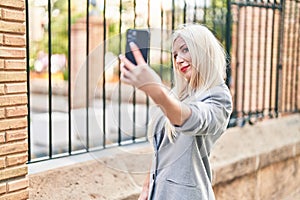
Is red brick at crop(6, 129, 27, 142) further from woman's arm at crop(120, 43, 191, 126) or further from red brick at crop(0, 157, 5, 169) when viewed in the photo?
woman's arm at crop(120, 43, 191, 126)

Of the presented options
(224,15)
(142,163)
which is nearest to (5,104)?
(142,163)

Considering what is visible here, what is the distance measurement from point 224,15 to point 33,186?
9.61 feet

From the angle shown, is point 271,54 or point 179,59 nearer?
point 179,59

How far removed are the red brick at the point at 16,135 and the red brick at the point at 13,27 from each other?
0.51 meters

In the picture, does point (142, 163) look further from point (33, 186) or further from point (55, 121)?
point (55, 121)

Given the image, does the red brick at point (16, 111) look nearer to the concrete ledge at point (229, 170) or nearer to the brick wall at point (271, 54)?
the concrete ledge at point (229, 170)

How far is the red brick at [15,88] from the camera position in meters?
2.42

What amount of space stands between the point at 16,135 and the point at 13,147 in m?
0.06

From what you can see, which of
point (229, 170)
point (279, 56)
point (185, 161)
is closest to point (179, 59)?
point (185, 161)

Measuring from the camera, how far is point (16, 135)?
2484 mm

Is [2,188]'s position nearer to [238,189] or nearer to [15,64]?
[15,64]

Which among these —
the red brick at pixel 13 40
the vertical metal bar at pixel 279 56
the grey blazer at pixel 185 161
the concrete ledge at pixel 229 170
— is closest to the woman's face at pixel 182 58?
the grey blazer at pixel 185 161

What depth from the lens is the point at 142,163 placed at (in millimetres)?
3623

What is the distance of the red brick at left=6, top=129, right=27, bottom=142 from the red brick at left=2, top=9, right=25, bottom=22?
569 mm
